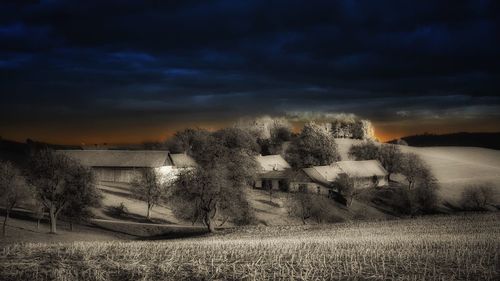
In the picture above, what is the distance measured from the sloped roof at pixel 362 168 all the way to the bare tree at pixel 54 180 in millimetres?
82439

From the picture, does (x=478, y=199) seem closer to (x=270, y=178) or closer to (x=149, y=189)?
(x=270, y=178)

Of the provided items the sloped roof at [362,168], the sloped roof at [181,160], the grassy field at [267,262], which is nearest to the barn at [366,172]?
the sloped roof at [362,168]

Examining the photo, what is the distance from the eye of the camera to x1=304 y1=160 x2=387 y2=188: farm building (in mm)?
119500

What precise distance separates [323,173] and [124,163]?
4864 cm

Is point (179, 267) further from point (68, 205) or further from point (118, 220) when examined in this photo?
point (118, 220)

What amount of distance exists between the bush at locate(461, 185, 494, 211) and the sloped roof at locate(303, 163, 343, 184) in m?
30.5

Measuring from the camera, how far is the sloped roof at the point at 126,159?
Answer: 354ft

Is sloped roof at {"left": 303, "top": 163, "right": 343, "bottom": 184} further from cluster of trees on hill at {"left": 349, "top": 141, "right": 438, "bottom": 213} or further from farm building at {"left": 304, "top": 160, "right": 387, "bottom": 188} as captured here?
cluster of trees on hill at {"left": 349, "top": 141, "right": 438, "bottom": 213}

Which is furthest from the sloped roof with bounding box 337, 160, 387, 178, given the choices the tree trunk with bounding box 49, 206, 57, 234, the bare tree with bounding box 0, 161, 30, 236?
the bare tree with bounding box 0, 161, 30, 236

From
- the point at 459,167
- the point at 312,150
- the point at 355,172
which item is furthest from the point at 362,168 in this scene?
the point at 459,167

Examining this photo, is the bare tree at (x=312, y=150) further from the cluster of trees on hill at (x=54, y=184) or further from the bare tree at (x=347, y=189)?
the cluster of trees on hill at (x=54, y=184)

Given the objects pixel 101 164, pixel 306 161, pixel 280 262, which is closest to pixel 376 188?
pixel 306 161

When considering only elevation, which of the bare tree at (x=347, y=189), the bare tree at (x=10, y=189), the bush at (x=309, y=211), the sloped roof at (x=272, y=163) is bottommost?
the bush at (x=309, y=211)

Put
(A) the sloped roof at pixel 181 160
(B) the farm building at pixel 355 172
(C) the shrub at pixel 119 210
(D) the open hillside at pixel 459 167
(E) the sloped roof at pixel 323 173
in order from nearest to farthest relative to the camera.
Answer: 1. (C) the shrub at pixel 119 210
2. (A) the sloped roof at pixel 181 160
3. (E) the sloped roof at pixel 323 173
4. (B) the farm building at pixel 355 172
5. (D) the open hillside at pixel 459 167
